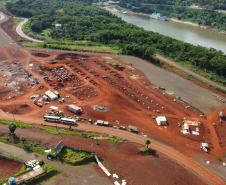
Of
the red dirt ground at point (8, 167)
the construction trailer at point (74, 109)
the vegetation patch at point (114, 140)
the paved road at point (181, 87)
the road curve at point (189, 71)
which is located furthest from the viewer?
the road curve at point (189, 71)

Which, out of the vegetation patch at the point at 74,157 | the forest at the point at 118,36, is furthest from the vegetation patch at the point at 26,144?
the forest at the point at 118,36

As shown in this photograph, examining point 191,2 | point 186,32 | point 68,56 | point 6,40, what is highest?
point 191,2

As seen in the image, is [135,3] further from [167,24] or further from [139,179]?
[139,179]

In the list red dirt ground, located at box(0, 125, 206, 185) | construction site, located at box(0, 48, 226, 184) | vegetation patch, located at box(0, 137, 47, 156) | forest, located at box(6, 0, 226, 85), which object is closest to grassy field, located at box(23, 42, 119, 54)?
forest, located at box(6, 0, 226, 85)

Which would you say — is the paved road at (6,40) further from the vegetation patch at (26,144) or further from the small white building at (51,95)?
the vegetation patch at (26,144)

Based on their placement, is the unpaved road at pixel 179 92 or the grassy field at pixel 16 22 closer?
the unpaved road at pixel 179 92

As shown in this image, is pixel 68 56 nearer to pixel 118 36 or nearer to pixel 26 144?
pixel 118 36

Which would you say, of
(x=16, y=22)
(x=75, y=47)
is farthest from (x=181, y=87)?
(x=16, y=22)

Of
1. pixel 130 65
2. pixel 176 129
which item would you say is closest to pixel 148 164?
pixel 176 129

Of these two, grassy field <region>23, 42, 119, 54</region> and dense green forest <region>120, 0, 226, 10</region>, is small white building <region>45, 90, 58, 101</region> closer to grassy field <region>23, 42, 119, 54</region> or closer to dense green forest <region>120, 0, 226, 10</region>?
grassy field <region>23, 42, 119, 54</region>
